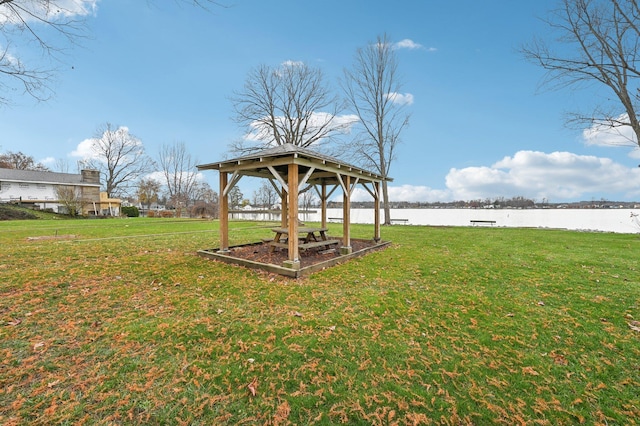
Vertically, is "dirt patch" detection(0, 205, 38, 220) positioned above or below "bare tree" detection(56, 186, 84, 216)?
below

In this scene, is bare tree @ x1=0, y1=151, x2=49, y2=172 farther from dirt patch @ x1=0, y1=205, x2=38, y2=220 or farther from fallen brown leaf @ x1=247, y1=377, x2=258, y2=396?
fallen brown leaf @ x1=247, y1=377, x2=258, y2=396

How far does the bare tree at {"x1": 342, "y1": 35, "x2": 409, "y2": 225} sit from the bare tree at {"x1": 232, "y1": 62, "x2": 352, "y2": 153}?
1532 millimetres

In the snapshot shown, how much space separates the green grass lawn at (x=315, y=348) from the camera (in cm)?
196

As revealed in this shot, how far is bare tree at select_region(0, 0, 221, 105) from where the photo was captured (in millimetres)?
4297

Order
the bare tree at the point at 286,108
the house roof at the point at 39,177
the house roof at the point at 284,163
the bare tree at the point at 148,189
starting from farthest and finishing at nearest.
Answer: the bare tree at the point at 148,189 → the house roof at the point at 39,177 → the bare tree at the point at 286,108 → the house roof at the point at 284,163

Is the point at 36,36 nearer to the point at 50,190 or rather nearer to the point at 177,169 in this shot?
the point at 177,169

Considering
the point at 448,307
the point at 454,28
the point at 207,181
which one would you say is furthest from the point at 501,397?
the point at 207,181

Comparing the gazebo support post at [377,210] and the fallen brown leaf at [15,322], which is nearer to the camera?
the fallen brown leaf at [15,322]

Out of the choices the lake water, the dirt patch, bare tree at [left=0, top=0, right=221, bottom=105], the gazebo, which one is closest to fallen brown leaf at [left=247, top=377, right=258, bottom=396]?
the gazebo

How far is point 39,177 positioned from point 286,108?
108 feet

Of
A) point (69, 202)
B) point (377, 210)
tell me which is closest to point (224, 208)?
point (377, 210)

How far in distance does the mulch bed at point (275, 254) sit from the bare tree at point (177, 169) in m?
31.6

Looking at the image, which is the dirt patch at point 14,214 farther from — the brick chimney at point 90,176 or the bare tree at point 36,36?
the bare tree at point 36,36

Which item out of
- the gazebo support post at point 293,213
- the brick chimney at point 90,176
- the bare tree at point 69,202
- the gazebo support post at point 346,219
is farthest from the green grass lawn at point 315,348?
the brick chimney at point 90,176
